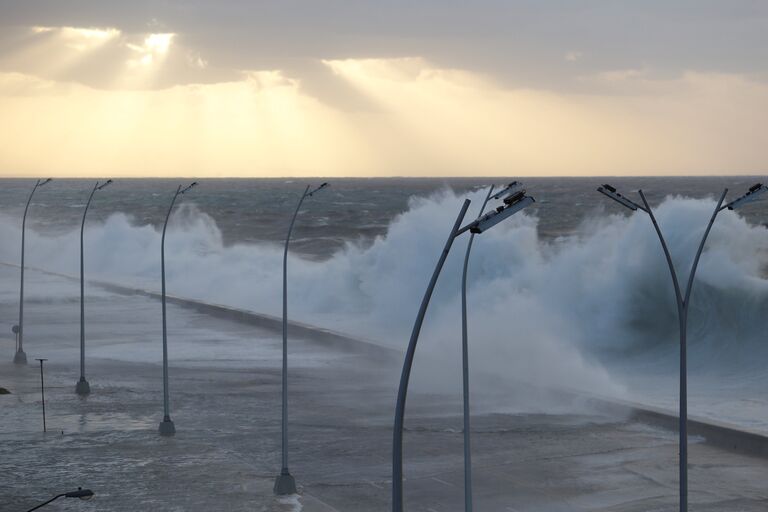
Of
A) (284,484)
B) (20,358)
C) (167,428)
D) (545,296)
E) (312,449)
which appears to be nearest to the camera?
(284,484)

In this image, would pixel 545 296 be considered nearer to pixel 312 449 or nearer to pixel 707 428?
pixel 707 428

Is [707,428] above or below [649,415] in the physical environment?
above

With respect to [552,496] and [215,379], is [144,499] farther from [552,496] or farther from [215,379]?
[215,379]

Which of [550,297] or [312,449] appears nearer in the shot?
[312,449]

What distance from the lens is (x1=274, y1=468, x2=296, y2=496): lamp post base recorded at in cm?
2250

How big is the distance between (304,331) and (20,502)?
2405 centimetres

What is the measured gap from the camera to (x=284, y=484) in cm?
2252

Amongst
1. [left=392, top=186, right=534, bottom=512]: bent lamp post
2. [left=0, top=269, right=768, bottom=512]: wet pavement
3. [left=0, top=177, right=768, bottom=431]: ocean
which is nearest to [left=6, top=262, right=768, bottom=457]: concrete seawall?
[left=0, top=269, right=768, bottom=512]: wet pavement

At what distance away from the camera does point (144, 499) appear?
22203 mm

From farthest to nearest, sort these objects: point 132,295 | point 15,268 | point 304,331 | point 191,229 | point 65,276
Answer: point 191,229 → point 15,268 → point 65,276 → point 132,295 → point 304,331

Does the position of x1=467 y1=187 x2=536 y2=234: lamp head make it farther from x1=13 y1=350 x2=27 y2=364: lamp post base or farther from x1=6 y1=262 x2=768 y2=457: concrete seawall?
x1=13 y1=350 x2=27 y2=364: lamp post base

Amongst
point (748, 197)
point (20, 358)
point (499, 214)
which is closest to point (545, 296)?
point (20, 358)

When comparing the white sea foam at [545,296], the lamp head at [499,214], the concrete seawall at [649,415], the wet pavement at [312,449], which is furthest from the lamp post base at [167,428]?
the lamp head at [499,214]

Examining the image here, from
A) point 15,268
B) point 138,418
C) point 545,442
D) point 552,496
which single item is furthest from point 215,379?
point 15,268
